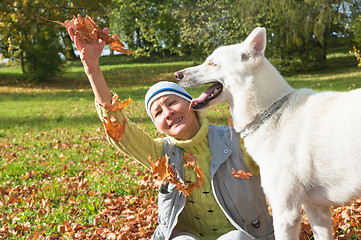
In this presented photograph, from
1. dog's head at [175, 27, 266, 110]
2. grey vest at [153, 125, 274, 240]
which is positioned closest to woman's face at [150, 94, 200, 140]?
grey vest at [153, 125, 274, 240]

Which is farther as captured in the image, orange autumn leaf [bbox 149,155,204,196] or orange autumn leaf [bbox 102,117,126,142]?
orange autumn leaf [bbox 102,117,126,142]

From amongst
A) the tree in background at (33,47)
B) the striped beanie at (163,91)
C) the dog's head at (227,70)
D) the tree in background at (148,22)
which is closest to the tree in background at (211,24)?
the tree in background at (148,22)

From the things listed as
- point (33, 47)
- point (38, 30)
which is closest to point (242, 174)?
point (38, 30)

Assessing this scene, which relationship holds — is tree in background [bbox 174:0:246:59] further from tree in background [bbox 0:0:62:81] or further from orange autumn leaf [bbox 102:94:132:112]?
orange autumn leaf [bbox 102:94:132:112]

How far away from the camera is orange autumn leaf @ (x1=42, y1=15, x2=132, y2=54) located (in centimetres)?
267

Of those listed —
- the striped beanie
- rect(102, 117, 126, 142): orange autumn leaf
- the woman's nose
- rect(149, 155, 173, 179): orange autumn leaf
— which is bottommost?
rect(149, 155, 173, 179): orange autumn leaf

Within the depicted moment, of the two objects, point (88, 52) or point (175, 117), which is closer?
point (88, 52)

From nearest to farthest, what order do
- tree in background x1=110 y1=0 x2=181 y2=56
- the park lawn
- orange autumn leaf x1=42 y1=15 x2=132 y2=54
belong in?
orange autumn leaf x1=42 y1=15 x2=132 y2=54 < the park lawn < tree in background x1=110 y1=0 x2=181 y2=56

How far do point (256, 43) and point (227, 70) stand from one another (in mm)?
273

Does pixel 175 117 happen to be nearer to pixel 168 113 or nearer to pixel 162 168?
pixel 168 113

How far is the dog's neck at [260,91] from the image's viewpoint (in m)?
2.52

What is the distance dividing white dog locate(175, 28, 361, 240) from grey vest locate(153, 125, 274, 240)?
0.38 meters

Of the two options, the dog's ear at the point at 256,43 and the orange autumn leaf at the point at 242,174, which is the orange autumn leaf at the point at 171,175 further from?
the dog's ear at the point at 256,43

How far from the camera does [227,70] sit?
2592mm
